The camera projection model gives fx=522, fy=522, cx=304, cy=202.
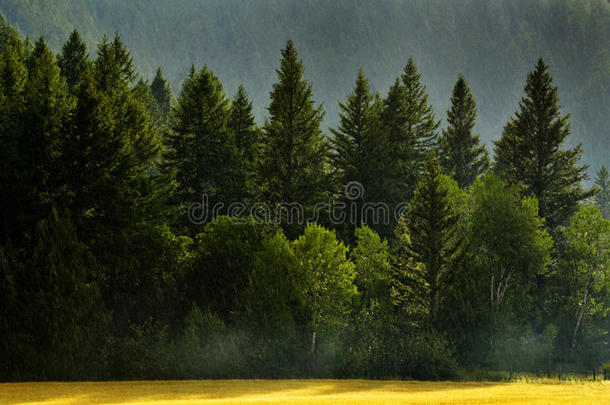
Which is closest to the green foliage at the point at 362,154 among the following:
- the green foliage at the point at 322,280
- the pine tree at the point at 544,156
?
the pine tree at the point at 544,156

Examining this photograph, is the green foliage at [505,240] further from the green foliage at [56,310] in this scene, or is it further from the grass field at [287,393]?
the green foliage at [56,310]

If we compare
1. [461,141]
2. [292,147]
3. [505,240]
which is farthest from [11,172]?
[461,141]

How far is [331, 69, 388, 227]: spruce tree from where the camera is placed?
4769 cm

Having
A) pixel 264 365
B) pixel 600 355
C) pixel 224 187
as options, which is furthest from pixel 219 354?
pixel 600 355

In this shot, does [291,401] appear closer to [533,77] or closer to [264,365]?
[264,365]

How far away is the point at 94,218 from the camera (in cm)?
2786

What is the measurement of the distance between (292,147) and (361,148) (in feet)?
24.6

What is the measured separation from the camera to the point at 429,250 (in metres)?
33.1

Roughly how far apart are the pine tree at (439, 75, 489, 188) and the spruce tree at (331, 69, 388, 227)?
12559 millimetres

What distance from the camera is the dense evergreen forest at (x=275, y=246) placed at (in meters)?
23.7

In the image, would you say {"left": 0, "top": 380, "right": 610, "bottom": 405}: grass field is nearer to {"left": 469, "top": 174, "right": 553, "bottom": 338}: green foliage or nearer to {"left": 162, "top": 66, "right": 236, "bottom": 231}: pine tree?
{"left": 469, "top": 174, "right": 553, "bottom": 338}: green foliage

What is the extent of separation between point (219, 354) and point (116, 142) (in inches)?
505

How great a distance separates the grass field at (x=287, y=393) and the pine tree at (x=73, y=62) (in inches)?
1718

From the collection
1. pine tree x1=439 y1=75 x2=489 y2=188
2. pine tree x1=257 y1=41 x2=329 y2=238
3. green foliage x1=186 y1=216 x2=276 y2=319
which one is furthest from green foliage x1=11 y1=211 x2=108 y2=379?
pine tree x1=439 y1=75 x2=489 y2=188
